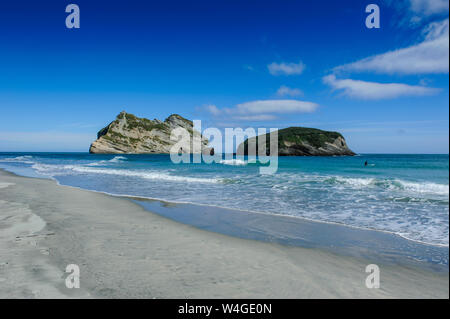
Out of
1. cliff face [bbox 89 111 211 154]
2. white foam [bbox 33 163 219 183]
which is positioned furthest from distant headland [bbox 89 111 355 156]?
white foam [bbox 33 163 219 183]

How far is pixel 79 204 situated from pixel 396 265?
39.0ft

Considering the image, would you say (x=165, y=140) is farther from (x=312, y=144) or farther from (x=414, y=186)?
(x=414, y=186)

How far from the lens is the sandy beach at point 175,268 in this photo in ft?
13.3

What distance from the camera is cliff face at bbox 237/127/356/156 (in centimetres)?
11965

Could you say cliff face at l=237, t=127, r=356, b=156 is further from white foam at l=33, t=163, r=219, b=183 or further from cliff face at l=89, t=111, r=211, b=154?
white foam at l=33, t=163, r=219, b=183

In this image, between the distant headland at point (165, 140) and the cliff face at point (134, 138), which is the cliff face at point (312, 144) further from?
the cliff face at point (134, 138)

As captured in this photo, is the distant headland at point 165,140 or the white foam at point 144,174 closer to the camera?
the white foam at point 144,174

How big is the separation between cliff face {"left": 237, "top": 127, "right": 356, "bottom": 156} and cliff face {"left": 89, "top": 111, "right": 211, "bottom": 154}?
143 ft

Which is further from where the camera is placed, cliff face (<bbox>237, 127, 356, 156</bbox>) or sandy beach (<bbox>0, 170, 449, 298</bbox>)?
cliff face (<bbox>237, 127, 356, 156</bbox>)

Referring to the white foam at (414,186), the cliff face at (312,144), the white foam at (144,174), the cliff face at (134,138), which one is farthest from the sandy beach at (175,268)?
the cliff face at (134,138)

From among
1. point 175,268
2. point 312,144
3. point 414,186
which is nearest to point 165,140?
point 312,144

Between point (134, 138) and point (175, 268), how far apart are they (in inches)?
6082

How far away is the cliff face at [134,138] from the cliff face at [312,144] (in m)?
43.6
